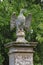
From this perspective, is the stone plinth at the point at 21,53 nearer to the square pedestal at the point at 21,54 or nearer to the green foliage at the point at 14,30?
the square pedestal at the point at 21,54

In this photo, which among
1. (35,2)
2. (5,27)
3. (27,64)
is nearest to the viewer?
(27,64)

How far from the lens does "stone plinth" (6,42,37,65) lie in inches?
467

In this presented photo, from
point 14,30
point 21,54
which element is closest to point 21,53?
point 21,54

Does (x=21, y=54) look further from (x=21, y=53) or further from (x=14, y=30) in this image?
(x=14, y=30)

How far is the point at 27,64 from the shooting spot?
11.8 m

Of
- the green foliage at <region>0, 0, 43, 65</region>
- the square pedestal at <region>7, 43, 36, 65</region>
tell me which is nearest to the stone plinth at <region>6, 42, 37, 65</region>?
the square pedestal at <region>7, 43, 36, 65</region>

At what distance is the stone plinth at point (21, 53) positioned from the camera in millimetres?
11867

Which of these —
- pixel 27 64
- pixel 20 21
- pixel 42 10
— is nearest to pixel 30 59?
pixel 27 64

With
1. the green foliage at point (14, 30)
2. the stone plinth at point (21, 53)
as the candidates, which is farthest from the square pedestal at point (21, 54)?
the green foliage at point (14, 30)

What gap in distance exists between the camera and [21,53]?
39.3ft

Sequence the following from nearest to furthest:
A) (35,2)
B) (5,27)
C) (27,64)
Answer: (27,64)
(5,27)
(35,2)

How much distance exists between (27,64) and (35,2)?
1155 centimetres

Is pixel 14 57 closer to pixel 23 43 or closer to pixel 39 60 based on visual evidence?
pixel 23 43

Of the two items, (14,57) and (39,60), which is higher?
(14,57)
